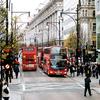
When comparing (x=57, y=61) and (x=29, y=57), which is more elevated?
(x=29, y=57)

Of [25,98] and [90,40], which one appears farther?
[90,40]

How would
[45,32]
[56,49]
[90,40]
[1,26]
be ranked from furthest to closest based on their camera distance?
[45,32], [90,40], [56,49], [1,26]

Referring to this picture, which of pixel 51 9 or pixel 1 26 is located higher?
pixel 51 9

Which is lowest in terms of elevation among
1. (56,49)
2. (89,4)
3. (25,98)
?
(25,98)

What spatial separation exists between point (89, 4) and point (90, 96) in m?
77.5

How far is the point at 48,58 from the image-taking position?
203ft

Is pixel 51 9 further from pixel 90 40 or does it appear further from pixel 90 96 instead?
pixel 90 96

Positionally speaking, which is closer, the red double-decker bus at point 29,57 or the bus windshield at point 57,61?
the bus windshield at point 57,61

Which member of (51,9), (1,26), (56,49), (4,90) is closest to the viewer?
(4,90)

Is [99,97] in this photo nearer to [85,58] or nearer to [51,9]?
[85,58]

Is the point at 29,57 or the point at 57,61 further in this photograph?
the point at 29,57

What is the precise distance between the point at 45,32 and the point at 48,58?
125 metres

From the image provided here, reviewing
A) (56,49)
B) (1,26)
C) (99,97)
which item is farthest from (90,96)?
(56,49)

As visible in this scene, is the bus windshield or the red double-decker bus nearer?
the bus windshield
